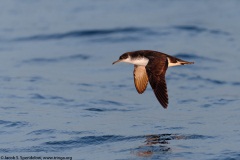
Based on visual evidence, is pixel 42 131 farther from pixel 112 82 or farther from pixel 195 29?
pixel 195 29

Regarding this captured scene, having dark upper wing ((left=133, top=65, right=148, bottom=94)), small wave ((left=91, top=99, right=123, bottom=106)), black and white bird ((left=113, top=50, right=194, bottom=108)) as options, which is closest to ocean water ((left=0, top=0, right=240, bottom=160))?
small wave ((left=91, top=99, right=123, bottom=106))

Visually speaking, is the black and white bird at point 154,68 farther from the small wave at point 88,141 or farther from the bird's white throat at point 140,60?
the small wave at point 88,141

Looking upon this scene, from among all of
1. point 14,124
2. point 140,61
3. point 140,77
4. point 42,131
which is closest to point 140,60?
point 140,61

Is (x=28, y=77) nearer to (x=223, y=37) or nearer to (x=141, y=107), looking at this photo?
(x=141, y=107)

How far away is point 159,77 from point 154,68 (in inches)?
9.4

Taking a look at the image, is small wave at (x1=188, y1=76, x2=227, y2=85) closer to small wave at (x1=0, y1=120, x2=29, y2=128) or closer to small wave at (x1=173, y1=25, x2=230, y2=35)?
small wave at (x1=173, y1=25, x2=230, y2=35)

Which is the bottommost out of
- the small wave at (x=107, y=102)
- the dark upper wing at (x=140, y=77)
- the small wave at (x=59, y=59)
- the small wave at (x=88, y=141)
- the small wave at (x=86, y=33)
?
the small wave at (x=88, y=141)

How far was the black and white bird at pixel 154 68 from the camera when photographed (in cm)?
1098

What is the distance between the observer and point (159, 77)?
36.6 ft

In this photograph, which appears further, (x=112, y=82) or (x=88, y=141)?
(x=112, y=82)

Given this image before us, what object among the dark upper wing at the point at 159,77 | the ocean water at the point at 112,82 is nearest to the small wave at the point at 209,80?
the ocean water at the point at 112,82

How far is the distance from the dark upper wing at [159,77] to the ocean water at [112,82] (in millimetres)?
627

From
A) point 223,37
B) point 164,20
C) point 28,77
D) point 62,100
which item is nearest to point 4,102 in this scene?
point 62,100

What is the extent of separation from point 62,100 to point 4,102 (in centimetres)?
101
